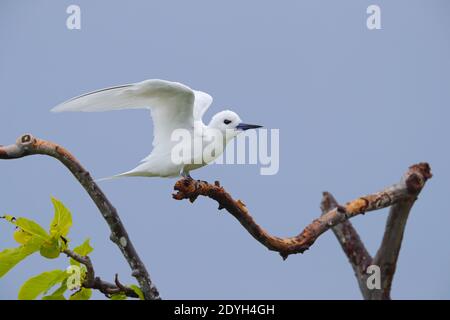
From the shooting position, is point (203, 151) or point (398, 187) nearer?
point (398, 187)

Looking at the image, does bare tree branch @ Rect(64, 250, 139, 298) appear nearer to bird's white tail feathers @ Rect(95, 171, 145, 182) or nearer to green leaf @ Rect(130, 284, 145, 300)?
green leaf @ Rect(130, 284, 145, 300)

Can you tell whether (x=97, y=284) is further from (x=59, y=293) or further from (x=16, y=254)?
(x=16, y=254)

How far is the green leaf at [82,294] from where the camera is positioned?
5.82 ft

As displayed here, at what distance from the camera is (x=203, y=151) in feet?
6.97

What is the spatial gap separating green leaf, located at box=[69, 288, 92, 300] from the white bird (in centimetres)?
43

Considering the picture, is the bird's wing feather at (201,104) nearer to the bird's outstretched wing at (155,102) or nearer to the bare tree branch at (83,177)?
the bird's outstretched wing at (155,102)

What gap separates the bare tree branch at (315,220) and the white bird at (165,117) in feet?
0.99

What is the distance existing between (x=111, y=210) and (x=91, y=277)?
0.17m

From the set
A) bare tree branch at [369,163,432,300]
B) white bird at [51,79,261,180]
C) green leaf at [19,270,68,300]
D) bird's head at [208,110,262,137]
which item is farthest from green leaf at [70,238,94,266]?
bare tree branch at [369,163,432,300]

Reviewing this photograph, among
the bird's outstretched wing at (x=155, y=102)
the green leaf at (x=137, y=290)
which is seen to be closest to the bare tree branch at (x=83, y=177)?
the green leaf at (x=137, y=290)

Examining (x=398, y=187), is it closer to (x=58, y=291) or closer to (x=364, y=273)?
(x=364, y=273)
